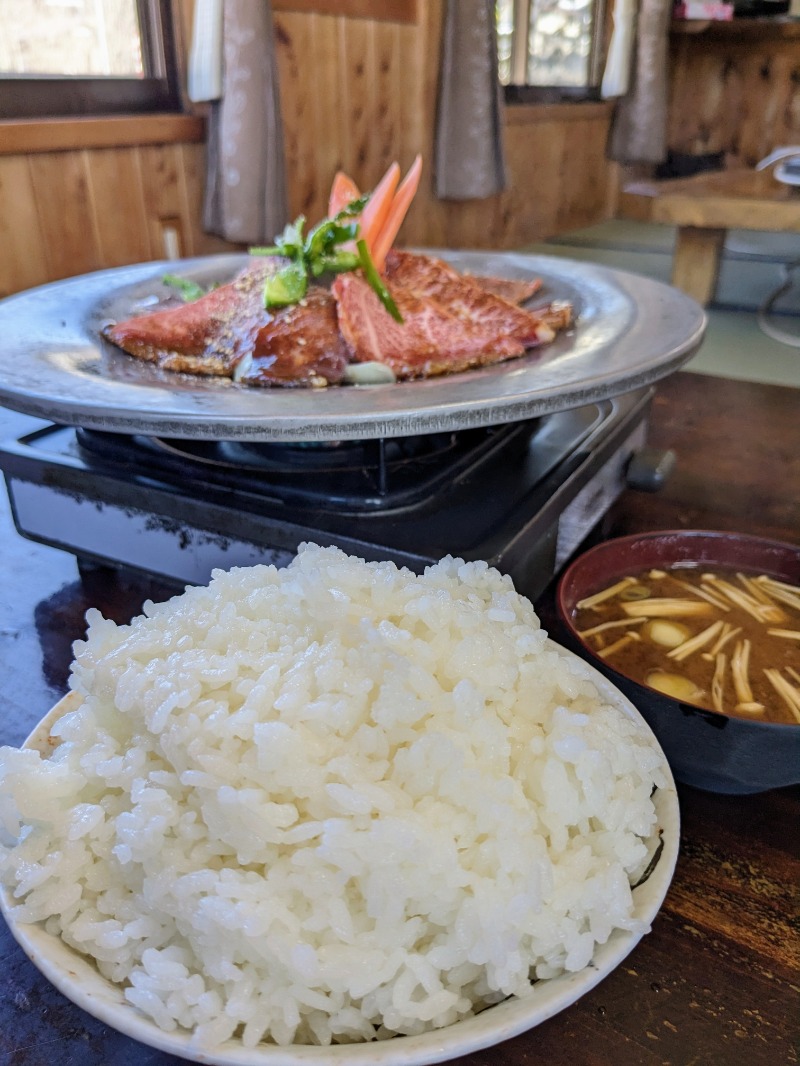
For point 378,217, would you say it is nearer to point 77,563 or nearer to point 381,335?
point 381,335

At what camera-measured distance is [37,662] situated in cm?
106

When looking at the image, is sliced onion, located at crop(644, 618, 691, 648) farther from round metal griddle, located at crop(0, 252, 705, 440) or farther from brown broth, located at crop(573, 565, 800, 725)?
round metal griddle, located at crop(0, 252, 705, 440)

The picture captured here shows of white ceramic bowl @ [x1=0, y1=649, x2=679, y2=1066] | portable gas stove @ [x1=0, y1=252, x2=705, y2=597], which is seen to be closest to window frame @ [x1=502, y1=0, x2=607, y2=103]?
portable gas stove @ [x1=0, y1=252, x2=705, y2=597]

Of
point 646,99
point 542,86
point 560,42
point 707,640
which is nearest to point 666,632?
point 707,640

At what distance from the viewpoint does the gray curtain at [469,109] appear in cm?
443

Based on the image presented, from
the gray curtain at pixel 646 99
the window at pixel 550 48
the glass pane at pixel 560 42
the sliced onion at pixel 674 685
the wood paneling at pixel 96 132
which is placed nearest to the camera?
the sliced onion at pixel 674 685

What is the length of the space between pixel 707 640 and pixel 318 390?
560 millimetres

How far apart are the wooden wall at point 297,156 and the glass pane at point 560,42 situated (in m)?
0.34

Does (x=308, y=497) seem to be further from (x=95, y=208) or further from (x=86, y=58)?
(x=86, y=58)

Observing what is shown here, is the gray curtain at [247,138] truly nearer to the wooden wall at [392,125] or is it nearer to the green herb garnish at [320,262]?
the wooden wall at [392,125]

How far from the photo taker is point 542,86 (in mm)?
5812

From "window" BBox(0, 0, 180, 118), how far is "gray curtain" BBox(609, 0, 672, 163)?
4.16 m

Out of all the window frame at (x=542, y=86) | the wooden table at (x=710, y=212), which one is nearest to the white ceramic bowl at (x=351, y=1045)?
the wooden table at (x=710, y=212)

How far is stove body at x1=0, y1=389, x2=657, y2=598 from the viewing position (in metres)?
0.98
